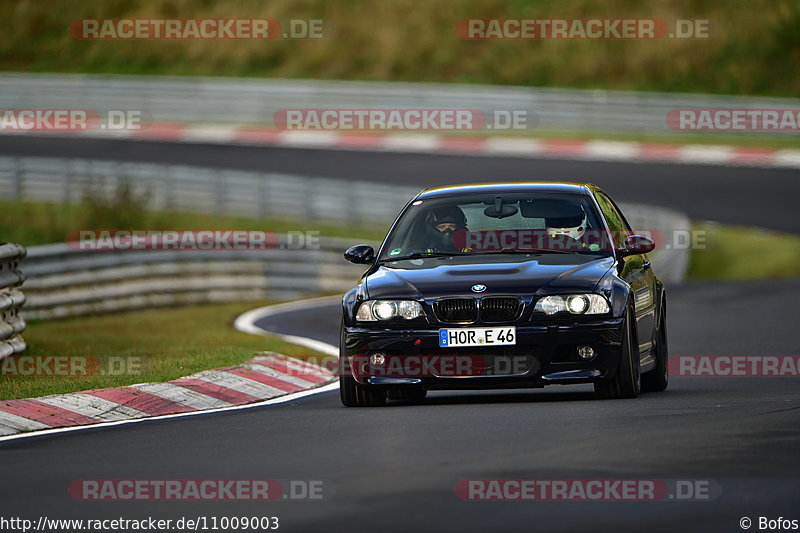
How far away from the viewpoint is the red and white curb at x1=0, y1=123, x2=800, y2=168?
131 feet

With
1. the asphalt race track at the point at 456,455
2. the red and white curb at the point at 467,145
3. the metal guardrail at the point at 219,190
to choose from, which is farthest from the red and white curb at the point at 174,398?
the red and white curb at the point at 467,145

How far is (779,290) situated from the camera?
23391 millimetres

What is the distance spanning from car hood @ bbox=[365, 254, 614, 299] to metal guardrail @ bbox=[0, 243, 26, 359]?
3.69m

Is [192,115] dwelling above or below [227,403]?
above

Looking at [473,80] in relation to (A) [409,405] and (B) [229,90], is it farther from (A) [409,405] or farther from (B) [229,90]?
(A) [409,405]

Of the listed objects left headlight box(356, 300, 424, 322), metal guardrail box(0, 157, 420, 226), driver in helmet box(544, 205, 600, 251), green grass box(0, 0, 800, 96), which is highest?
green grass box(0, 0, 800, 96)

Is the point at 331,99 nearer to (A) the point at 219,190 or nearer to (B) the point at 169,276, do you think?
(A) the point at 219,190

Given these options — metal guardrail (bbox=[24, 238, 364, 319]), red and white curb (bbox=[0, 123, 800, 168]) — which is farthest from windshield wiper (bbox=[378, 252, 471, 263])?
red and white curb (bbox=[0, 123, 800, 168])

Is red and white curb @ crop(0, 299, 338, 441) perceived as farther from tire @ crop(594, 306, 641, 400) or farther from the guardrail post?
the guardrail post

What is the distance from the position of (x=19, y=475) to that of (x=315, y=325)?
1174 cm

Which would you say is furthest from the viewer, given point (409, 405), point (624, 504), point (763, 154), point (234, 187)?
point (763, 154)

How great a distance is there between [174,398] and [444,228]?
2.26m

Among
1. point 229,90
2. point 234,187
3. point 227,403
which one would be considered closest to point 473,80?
point 229,90

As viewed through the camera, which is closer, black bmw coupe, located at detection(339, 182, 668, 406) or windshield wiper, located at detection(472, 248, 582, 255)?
black bmw coupe, located at detection(339, 182, 668, 406)
